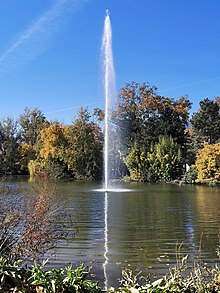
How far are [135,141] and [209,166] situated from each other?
8.09 meters

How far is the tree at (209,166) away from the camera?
2562 centimetres

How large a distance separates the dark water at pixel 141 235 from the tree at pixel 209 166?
1214 cm

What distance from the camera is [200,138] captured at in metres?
32.1

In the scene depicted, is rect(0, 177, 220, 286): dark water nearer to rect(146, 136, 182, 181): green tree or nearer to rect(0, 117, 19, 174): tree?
rect(146, 136, 182, 181): green tree

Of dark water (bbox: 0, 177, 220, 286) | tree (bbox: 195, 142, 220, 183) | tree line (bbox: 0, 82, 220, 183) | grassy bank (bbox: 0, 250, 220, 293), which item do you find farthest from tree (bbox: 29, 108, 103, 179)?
grassy bank (bbox: 0, 250, 220, 293)

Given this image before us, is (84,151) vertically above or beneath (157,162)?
above

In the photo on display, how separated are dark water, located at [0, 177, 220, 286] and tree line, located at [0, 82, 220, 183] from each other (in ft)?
50.5

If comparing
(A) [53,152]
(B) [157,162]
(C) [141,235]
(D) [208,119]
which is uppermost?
(D) [208,119]

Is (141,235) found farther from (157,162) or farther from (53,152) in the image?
(53,152)

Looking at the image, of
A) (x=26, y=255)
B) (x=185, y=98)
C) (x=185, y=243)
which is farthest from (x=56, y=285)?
(x=185, y=98)

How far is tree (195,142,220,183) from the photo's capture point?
25.6 meters

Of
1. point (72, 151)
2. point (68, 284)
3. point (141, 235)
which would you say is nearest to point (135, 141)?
point (72, 151)

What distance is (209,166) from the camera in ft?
84.4

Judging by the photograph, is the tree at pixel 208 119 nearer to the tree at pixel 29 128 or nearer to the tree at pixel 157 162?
A: the tree at pixel 157 162
